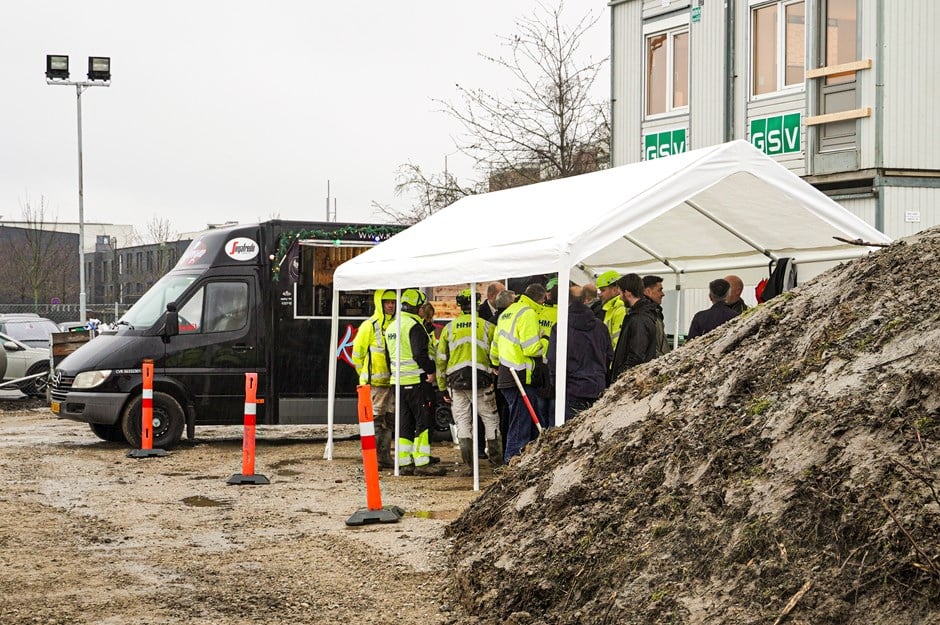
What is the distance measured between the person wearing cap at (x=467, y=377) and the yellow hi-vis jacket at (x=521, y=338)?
730 mm

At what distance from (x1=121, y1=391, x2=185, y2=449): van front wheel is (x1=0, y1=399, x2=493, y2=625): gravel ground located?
51 cm

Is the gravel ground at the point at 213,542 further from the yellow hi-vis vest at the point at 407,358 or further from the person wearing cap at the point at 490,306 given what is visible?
the person wearing cap at the point at 490,306

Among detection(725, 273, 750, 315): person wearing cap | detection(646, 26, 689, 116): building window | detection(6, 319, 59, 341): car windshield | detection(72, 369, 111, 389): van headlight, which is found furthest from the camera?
detection(6, 319, 59, 341): car windshield

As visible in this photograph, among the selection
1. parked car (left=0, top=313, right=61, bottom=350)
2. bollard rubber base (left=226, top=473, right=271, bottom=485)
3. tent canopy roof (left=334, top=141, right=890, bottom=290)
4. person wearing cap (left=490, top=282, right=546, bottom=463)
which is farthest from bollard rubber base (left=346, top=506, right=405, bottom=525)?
parked car (left=0, top=313, right=61, bottom=350)

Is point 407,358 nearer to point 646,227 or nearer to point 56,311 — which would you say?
point 646,227

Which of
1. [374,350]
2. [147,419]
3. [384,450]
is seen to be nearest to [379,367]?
[374,350]

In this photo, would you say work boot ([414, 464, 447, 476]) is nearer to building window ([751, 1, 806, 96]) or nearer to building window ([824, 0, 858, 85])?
building window ([824, 0, 858, 85])

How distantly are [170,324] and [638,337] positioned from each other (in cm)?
718

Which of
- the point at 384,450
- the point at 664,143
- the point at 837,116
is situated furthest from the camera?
the point at 664,143

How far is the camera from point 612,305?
13.0m

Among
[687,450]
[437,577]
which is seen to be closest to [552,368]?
[437,577]

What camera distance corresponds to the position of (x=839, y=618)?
15.4 ft

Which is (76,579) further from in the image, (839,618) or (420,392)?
(420,392)

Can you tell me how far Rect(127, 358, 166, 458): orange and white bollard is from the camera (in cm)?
1491
